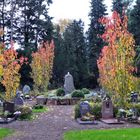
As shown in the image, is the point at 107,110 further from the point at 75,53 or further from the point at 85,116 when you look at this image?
the point at 75,53

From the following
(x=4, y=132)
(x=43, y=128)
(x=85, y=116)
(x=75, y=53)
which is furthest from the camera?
(x=75, y=53)

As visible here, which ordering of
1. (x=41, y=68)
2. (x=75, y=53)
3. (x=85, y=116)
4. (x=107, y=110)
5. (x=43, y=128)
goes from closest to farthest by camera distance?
(x=43, y=128) < (x=85, y=116) < (x=107, y=110) < (x=41, y=68) < (x=75, y=53)

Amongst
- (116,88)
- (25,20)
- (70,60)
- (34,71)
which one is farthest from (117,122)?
(25,20)

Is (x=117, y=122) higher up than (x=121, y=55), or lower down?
lower down

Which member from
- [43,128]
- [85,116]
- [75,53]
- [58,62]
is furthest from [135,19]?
[43,128]

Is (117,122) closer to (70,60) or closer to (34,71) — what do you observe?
(34,71)

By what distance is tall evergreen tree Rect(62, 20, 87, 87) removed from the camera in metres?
55.3

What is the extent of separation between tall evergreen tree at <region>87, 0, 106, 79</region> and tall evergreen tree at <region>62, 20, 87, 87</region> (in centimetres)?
103

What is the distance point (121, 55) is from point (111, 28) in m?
1.82

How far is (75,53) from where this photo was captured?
188 feet

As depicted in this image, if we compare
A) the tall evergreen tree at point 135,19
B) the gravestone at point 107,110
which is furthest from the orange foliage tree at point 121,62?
the tall evergreen tree at point 135,19

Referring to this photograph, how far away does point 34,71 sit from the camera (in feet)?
136

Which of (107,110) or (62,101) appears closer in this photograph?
(107,110)

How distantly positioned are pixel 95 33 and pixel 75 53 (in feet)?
13.5
